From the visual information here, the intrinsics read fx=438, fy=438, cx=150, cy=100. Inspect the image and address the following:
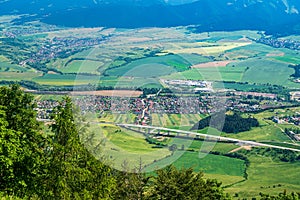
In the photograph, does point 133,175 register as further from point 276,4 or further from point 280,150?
point 276,4

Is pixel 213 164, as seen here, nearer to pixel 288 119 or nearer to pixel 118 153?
pixel 288 119

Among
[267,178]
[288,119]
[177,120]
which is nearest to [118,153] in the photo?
[177,120]

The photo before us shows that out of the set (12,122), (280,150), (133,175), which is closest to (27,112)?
(12,122)

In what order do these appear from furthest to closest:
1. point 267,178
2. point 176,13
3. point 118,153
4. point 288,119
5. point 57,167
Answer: point 176,13 → point 288,119 → point 267,178 → point 118,153 → point 57,167

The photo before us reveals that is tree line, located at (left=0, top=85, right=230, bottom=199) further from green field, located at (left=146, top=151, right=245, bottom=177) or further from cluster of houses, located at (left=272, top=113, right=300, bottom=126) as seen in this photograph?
cluster of houses, located at (left=272, top=113, right=300, bottom=126)

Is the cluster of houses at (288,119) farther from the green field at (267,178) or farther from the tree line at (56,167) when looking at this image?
the tree line at (56,167)

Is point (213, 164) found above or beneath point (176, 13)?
beneath
